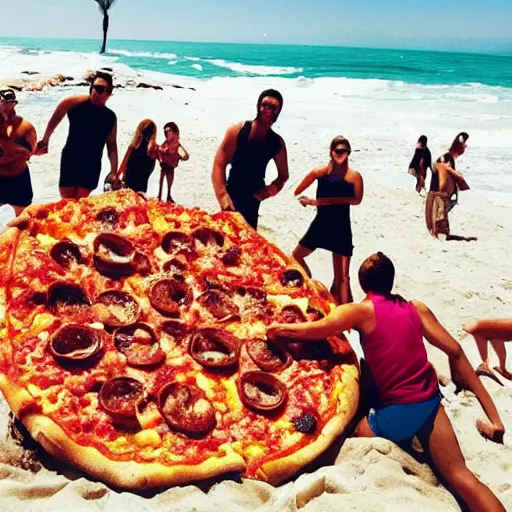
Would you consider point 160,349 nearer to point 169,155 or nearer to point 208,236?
point 208,236

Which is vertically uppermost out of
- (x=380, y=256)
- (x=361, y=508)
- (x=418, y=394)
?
(x=380, y=256)

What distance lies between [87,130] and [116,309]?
2859 millimetres

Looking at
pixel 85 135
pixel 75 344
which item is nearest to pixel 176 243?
pixel 75 344

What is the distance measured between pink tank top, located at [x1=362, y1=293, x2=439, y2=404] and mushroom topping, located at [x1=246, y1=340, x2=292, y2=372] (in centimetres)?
73

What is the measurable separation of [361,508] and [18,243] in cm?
345

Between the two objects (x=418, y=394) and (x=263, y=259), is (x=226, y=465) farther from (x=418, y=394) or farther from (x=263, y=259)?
(x=263, y=259)

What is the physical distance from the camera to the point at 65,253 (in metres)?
4.75

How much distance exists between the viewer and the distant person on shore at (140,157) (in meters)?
8.38

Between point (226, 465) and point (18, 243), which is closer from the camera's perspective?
point (226, 465)

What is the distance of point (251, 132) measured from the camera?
581 centimetres

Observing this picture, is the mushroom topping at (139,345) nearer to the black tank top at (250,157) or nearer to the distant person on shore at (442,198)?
the black tank top at (250,157)

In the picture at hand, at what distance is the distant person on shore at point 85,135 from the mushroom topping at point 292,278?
2.88 meters

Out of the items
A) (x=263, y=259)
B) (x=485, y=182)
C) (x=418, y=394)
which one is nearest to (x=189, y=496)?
(x=418, y=394)

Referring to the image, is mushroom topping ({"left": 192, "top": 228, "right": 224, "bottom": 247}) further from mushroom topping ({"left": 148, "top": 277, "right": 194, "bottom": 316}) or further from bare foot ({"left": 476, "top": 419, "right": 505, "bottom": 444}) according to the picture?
bare foot ({"left": 476, "top": 419, "right": 505, "bottom": 444})
